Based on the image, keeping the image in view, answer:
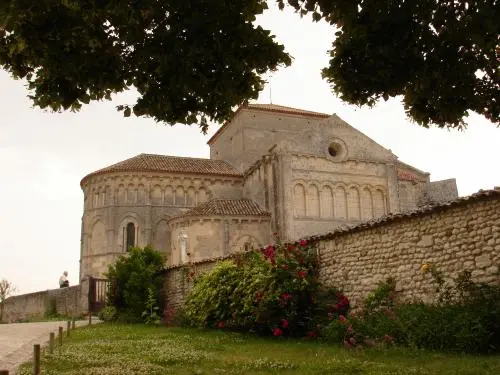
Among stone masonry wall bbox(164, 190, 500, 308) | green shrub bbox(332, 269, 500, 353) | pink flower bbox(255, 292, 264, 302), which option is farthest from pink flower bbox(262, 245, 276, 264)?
green shrub bbox(332, 269, 500, 353)

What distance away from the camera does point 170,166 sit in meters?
33.9

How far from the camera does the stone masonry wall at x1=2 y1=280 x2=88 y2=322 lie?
995 inches

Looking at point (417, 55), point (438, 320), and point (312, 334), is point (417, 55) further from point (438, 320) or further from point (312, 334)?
point (312, 334)

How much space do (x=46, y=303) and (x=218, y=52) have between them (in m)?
26.9

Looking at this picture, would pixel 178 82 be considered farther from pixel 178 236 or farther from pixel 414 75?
pixel 178 236

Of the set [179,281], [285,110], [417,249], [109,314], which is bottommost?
[109,314]

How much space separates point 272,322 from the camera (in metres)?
13.5

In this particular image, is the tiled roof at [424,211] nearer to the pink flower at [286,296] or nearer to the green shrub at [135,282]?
the pink flower at [286,296]

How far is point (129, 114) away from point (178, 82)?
75cm

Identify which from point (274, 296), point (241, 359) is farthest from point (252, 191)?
point (241, 359)

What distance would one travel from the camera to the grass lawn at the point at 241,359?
27.4ft

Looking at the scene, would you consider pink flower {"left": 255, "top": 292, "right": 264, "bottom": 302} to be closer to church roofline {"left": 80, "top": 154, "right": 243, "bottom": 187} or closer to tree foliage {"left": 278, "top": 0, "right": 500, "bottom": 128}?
tree foliage {"left": 278, "top": 0, "right": 500, "bottom": 128}

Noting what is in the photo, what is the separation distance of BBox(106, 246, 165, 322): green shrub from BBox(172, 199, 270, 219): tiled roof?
6.16 metres

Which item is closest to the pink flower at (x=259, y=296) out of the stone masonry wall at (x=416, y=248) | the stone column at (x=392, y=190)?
the stone masonry wall at (x=416, y=248)
